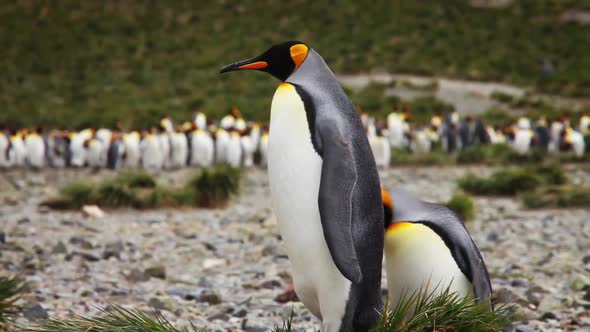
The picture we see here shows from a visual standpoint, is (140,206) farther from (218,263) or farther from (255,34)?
(255,34)

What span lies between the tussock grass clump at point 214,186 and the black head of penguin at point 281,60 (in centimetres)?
703

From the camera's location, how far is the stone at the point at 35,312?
4457 mm

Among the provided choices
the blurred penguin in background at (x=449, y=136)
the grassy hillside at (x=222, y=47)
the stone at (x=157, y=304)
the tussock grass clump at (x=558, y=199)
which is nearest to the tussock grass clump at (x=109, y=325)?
the stone at (x=157, y=304)

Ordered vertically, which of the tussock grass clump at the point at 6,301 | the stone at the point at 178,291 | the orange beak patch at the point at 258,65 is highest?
the orange beak patch at the point at 258,65

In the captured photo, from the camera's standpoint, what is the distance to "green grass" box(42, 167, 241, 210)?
1000 centimetres

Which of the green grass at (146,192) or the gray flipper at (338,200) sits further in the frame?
the green grass at (146,192)

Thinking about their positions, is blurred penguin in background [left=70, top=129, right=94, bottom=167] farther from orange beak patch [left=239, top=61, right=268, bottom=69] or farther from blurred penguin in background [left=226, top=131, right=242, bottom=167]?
orange beak patch [left=239, top=61, right=268, bottom=69]

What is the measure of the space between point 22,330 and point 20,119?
70.8 feet

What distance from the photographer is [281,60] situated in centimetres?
348

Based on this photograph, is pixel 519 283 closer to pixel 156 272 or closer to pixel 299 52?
pixel 156 272

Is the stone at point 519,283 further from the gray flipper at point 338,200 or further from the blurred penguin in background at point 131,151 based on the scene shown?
the blurred penguin in background at point 131,151

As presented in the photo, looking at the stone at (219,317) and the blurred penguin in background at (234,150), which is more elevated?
the stone at (219,317)

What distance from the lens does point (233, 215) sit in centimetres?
980

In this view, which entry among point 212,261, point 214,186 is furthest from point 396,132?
point 212,261
